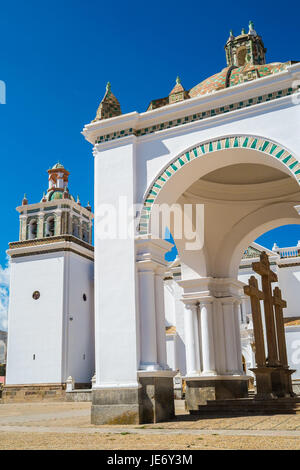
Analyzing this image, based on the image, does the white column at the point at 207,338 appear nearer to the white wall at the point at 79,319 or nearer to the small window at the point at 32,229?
the white wall at the point at 79,319

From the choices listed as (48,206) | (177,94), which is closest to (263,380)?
(177,94)

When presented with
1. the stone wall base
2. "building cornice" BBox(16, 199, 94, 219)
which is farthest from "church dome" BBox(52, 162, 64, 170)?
the stone wall base

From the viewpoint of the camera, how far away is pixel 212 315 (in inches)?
380

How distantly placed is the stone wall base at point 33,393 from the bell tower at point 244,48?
14.7 metres

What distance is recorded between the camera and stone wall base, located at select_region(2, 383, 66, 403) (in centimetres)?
2128

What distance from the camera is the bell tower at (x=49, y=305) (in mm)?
22312

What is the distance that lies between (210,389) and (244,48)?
849 centimetres

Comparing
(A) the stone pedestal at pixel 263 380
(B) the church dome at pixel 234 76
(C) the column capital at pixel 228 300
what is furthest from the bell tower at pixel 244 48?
(A) the stone pedestal at pixel 263 380

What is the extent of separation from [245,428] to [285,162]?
3.43 meters

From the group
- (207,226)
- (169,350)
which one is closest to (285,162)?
(207,226)

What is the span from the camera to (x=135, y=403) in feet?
22.7

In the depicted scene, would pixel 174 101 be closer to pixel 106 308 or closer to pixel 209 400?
pixel 106 308

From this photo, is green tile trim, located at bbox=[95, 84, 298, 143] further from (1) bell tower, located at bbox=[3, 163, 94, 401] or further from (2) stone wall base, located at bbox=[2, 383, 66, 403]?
(1) bell tower, located at bbox=[3, 163, 94, 401]

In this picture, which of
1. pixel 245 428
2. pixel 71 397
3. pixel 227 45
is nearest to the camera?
pixel 245 428
